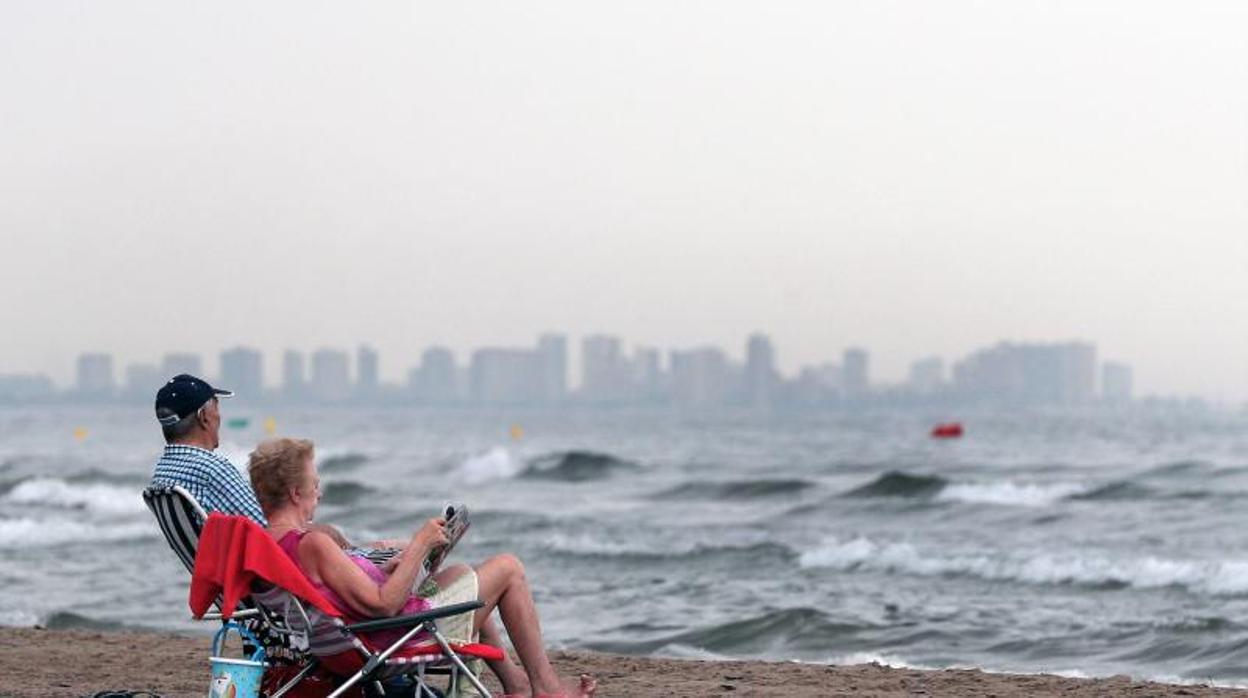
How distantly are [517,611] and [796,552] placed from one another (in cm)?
1206

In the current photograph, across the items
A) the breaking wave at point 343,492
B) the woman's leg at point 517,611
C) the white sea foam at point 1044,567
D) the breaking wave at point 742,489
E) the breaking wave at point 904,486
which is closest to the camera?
the woman's leg at point 517,611

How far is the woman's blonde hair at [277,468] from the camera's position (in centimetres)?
542

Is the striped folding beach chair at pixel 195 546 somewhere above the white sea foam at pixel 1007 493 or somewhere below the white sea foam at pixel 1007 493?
above

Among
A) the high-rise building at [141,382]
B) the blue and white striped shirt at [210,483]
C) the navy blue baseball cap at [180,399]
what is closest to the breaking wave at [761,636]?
the blue and white striped shirt at [210,483]

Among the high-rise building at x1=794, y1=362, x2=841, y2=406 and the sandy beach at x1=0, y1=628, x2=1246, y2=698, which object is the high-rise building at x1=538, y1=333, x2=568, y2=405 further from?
the sandy beach at x1=0, y1=628, x2=1246, y2=698

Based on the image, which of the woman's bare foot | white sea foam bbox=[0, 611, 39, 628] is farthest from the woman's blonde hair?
white sea foam bbox=[0, 611, 39, 628]

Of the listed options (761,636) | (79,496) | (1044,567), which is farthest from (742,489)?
(761,636)

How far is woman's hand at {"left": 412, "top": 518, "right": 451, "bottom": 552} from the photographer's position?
5406 millimetres

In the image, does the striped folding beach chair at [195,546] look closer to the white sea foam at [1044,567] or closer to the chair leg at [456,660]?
the chair leg at [456,660]

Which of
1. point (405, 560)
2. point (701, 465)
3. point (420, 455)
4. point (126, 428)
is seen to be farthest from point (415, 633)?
point (126, 428)

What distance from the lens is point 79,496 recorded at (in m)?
29.1

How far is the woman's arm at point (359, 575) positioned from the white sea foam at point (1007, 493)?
21145 millimetres

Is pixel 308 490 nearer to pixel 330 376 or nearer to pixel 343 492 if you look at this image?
pixel 343 492

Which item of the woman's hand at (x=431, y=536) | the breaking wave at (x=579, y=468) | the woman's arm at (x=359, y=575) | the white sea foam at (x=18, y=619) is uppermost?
the woman's hand at (x=431, y=536)
